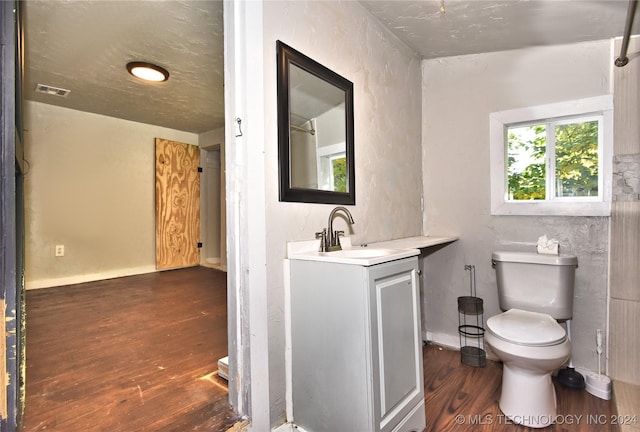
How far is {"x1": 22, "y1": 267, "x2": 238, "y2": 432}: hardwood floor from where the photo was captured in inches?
53.1

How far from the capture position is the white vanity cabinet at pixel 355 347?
123 centimetres

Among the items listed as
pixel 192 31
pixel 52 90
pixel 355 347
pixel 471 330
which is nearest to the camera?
pixel 355 347

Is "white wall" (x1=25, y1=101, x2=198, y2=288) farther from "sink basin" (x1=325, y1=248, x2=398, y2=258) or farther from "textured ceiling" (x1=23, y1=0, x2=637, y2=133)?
"sink basin" (x1=325, y1=248, x2=398, y2=258)

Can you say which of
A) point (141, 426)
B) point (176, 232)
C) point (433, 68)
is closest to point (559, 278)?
point (433, 68)

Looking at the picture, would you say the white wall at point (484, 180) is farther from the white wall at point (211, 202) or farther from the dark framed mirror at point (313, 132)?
the white wall at point (211, 202)

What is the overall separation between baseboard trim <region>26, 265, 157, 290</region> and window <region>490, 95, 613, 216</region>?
4.51 metres

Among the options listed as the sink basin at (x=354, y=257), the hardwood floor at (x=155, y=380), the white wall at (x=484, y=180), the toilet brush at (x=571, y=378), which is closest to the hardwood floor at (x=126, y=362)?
the hardwood floor at (x=155, y=380)

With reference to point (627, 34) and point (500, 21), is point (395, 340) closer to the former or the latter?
point (627, 34)

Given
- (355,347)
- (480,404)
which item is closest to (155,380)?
(355,347)

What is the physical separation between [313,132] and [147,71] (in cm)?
209

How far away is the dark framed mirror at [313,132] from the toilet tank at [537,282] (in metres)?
1.16

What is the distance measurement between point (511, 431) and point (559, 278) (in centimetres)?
93

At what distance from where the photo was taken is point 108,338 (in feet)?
7.24

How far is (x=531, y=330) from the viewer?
161 cm
